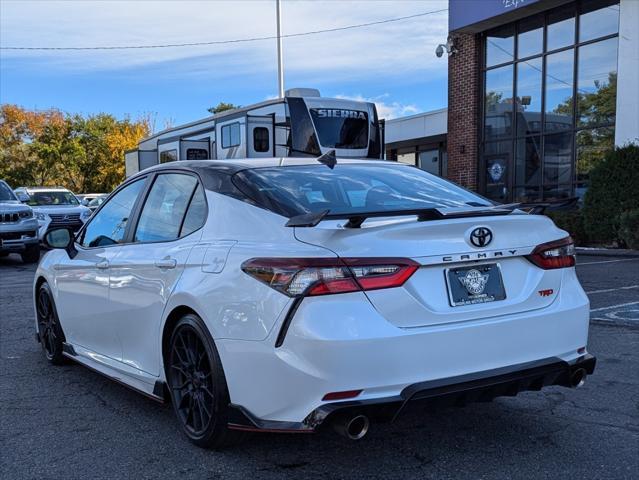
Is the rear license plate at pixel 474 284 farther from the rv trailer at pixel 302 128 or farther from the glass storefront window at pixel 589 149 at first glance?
the glass storefront window at pixel 589 149

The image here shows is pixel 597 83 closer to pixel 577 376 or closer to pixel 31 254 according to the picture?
pixel 31 254

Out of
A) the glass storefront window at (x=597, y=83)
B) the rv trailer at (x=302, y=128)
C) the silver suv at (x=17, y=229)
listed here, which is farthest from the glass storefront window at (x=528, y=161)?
the silver suv at (x=17, y=229)

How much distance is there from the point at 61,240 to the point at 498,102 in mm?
15744

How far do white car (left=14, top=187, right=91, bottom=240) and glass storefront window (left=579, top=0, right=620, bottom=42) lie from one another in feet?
44.5

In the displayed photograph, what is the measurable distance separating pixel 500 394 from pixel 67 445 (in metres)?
2.42

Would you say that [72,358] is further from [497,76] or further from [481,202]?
[497,76]

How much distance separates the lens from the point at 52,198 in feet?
63.2

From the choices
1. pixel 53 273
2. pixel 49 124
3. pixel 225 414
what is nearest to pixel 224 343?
pixel 225 414

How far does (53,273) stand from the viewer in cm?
524

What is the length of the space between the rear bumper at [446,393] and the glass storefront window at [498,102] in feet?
52.4

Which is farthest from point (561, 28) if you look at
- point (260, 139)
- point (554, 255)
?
point (554, 255)

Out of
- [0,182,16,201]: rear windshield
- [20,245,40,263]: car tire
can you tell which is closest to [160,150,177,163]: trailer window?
[0,182,16,201]: rear windshield

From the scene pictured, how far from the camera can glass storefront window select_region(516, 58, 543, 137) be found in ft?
57.1

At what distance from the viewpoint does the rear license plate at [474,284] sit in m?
3.04
